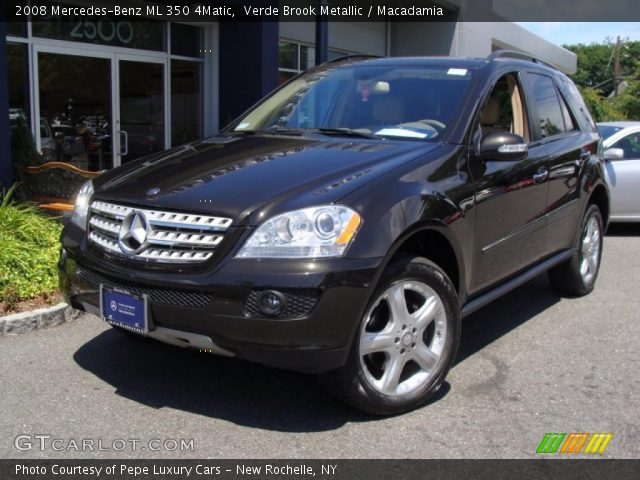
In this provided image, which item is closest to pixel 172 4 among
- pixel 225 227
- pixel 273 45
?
pixel 273 45

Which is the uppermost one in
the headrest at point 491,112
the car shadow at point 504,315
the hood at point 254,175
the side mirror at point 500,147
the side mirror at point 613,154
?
the headrest at point 491,112

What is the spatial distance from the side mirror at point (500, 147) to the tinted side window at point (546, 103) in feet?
3.80

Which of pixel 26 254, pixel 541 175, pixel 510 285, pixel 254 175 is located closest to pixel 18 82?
pixel 26 254

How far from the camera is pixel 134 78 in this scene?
11.5 meters

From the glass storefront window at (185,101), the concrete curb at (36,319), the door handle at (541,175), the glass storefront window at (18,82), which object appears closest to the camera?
the door handle at (541,175)

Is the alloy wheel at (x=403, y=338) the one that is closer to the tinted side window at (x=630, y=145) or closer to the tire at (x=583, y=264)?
the tire at (x=583, y=264)

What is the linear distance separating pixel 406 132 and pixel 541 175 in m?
1.16

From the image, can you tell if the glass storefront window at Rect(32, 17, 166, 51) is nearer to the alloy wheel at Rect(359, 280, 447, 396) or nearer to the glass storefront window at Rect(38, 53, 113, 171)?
the glass storefront window at Rect(38, 53, 113, 171)

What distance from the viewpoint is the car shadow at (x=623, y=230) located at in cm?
955

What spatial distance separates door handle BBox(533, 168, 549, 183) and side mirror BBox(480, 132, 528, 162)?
662 mm

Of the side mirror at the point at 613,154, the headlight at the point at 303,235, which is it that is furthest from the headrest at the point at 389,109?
the side mirror at the point at 613,154

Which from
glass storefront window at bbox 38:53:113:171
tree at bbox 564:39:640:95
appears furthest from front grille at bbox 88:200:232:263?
tree at bbox 564:39:640:95

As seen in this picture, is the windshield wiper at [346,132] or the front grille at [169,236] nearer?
the front grille at [169,236]

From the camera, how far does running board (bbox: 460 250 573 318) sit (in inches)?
161
